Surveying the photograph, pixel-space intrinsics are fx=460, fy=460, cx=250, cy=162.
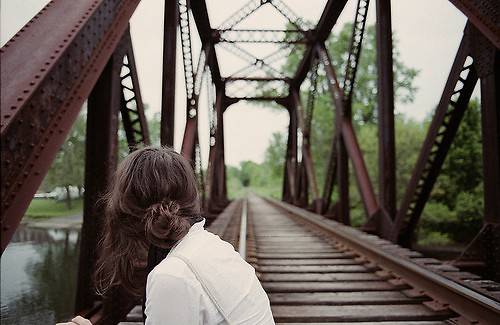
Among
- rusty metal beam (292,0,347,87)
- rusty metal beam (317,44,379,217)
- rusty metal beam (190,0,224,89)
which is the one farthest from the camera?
rusty metal beam (190,0,224,89)

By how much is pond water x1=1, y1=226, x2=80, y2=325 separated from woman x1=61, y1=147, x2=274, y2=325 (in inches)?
290

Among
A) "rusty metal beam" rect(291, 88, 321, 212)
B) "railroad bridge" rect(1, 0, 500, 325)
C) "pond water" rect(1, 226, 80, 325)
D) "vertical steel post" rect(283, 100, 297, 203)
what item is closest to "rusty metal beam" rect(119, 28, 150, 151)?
"railroad bridge" rect(1, 0, 500, 325)

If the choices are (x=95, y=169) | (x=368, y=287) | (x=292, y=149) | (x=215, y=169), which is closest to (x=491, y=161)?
(x=368, y=287)

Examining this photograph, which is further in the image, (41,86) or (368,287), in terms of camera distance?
(368,287)

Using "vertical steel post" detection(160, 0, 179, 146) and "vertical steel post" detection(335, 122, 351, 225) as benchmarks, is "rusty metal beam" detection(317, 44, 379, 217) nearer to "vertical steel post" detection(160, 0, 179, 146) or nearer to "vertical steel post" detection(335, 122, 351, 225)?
"vertical steel post" detection(335, 122, 351, 225)

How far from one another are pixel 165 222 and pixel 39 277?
37.4 feet

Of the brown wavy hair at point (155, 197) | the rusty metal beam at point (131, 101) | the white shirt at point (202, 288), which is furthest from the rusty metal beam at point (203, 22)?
the white shirt at point (202, 288)

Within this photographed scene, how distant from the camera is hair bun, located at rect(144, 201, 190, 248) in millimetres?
1190

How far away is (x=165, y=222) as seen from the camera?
119cm

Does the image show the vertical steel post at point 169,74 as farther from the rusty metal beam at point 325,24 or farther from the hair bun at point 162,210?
the rusty metal beam at point 325,24

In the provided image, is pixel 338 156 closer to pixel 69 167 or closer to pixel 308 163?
pixel 308 163

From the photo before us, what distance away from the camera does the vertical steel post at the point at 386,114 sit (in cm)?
560

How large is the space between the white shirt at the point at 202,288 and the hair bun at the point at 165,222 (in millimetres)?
30

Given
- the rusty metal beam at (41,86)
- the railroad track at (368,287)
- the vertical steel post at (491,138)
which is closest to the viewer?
the rusty metal beam at (41,86)
